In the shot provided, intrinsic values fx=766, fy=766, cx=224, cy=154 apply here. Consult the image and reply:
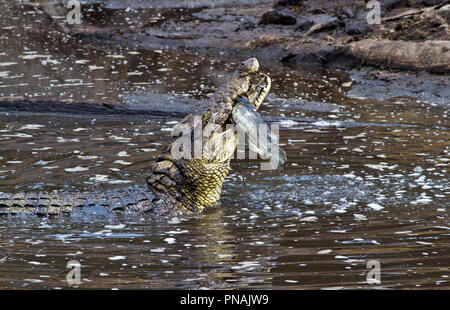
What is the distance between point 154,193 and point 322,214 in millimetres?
1495

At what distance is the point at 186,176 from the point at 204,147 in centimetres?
33

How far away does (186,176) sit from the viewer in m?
6.70

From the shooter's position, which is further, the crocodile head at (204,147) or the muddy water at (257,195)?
the crocodile head at (204,147)

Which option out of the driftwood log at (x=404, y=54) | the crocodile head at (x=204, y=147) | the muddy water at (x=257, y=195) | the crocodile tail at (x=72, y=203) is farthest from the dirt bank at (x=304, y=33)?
the crocodile tail at (x=72, y=203)

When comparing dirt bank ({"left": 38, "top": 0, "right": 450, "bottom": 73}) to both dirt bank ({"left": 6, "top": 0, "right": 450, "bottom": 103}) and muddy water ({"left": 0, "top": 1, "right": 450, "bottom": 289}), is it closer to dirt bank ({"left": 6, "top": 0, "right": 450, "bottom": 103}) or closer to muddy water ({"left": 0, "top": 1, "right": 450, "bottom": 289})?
dirt bank ({"left": 6, "top": 0, "right": 450, "bottom": 103})

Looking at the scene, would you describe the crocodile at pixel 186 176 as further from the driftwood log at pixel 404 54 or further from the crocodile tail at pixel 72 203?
the driftwood log at pixel 404 54

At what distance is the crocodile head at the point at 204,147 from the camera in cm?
653

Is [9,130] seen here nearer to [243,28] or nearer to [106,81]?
[106,81]

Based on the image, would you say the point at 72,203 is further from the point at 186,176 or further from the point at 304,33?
the point at 304,33

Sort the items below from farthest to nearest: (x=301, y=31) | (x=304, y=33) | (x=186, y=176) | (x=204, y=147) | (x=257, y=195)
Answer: (x=301, y=31)
(x=304, y=33)
(x=257, y=195)
(x=186, y=176)
(x=204, y=147)

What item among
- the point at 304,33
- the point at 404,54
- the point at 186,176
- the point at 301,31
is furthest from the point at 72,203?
the point at 301,31

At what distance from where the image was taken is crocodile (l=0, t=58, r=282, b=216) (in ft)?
21.5

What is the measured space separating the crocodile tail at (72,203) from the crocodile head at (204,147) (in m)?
0.17

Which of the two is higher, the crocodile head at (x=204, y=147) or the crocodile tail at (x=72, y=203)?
the crocodile head at (x=204, y=147)
